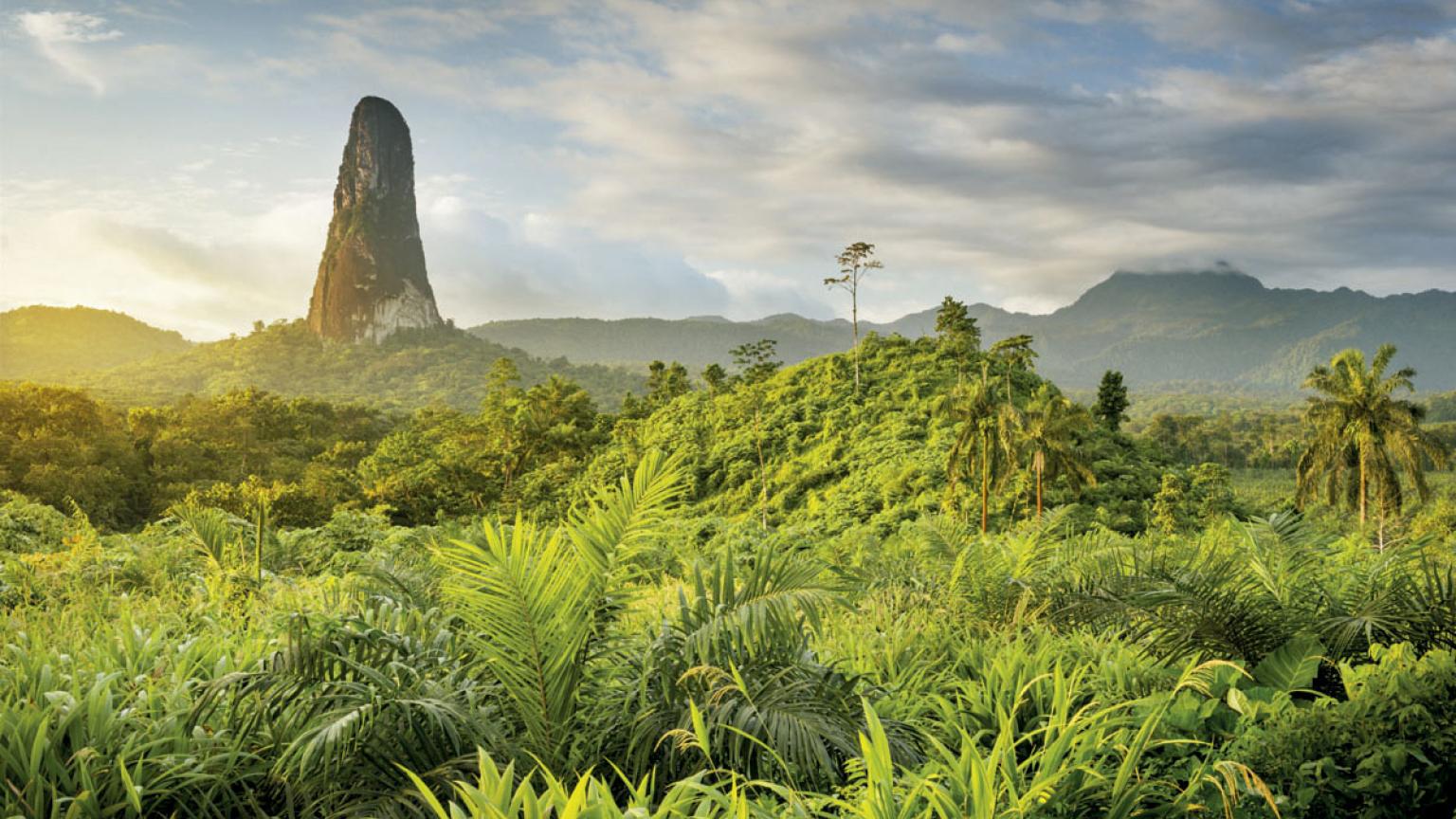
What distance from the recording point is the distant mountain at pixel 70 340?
347 feet

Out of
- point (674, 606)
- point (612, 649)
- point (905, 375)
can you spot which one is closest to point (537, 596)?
point (612, 649)

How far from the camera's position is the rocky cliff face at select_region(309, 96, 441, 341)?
13125 centimetres

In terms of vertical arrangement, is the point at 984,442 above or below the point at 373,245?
below

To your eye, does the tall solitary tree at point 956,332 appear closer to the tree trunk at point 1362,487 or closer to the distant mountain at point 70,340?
the tree trunk at point 1362,487

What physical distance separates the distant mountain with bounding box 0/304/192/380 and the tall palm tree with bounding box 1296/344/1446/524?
116 metres

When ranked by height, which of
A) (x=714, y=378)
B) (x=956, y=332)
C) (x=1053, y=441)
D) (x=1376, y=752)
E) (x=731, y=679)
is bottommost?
(x=1053, y=441)

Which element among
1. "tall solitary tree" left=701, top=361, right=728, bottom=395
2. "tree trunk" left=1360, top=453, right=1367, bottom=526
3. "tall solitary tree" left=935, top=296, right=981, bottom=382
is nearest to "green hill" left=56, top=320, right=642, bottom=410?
"tall solitary tree" left=701, top=361, right=728, bottom=395

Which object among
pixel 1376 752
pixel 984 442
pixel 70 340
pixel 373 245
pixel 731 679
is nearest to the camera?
pixel 1376 752

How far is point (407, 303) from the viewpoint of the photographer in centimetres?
13862

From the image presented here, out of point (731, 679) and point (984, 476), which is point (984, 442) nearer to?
point (984, 476)

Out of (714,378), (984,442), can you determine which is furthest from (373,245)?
(984,442)

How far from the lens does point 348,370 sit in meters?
119

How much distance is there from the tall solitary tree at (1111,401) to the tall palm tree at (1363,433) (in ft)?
59.5

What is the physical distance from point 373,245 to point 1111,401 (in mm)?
126229
